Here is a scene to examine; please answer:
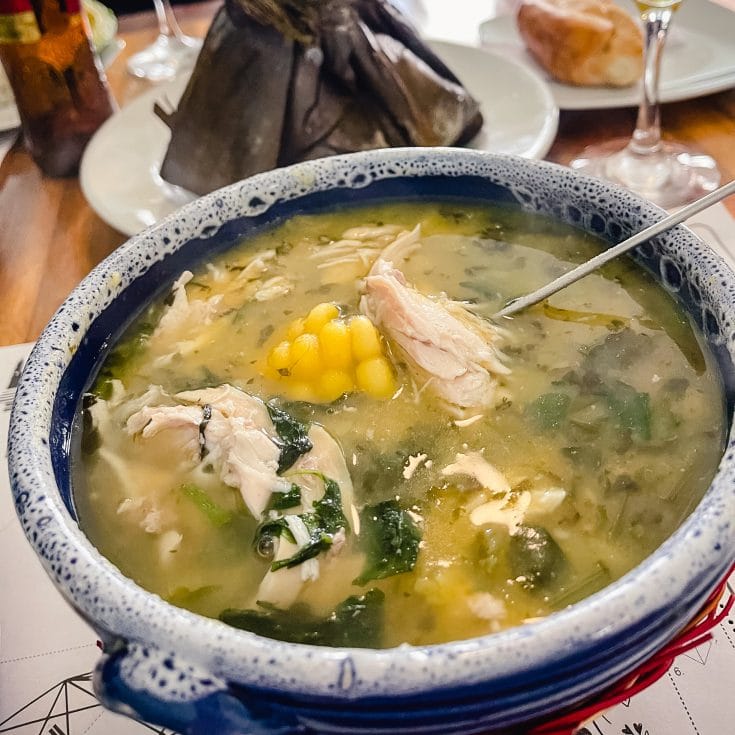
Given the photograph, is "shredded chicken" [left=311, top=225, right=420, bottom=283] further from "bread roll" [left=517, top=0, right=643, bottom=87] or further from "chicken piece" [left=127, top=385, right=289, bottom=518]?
"bread roll" [left=517, top=0, right=643, bottom=87]

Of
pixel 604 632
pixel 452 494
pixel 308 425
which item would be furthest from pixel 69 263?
pixel 604 632

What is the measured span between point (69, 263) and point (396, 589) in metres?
1.31

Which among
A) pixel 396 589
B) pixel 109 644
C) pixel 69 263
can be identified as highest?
pixel 109 644

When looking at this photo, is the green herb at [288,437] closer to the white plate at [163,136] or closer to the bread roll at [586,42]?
the white plate at [163,136]

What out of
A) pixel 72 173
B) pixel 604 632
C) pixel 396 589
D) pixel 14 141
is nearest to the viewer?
pixel 604 632

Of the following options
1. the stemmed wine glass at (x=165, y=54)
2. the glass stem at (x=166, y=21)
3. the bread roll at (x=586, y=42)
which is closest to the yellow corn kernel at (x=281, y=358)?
the bread roll at (x=586, y=42)

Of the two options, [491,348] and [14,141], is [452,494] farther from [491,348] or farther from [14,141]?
[14,141]

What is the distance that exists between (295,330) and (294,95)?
2.57 feet

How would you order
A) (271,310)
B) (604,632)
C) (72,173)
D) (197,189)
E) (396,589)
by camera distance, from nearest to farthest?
(604,632)
(396,589)
(271,310)
(197,189)
(72,173)

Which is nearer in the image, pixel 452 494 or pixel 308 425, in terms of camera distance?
pixel 452 494

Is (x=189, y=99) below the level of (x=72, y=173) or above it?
above

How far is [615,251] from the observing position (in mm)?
1069

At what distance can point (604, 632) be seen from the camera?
23.6 inches

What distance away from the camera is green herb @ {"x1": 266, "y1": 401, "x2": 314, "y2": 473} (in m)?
0.96
